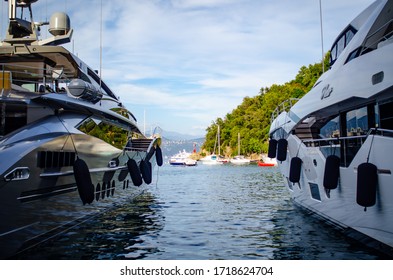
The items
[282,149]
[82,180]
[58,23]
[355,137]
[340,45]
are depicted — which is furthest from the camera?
[282,149]

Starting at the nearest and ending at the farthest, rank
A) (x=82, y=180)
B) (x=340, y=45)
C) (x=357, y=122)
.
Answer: (x=82, y=180) < (x=357, y=122) < (x=340, y=45)

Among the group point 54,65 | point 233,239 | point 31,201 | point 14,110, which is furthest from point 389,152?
point 54,65

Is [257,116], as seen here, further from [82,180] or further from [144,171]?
[82,180]

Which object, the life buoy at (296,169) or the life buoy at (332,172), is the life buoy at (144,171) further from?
the life buoy at (332,172)

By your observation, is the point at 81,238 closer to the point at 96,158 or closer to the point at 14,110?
the point at 96,158

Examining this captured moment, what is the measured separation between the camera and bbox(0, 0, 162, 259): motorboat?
253 inches

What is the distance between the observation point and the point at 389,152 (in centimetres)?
619

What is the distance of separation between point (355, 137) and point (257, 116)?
80569 mm

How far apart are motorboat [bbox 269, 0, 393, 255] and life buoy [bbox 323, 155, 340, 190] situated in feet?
0.06

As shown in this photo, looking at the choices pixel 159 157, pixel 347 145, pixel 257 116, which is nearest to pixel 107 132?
pixel 347 145

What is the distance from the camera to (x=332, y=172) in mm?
8133

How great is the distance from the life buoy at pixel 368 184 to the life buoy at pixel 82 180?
4.97 meters

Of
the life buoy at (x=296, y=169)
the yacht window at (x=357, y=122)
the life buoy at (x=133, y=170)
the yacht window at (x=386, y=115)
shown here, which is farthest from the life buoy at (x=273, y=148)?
the yacht window at (x=386, y=115)

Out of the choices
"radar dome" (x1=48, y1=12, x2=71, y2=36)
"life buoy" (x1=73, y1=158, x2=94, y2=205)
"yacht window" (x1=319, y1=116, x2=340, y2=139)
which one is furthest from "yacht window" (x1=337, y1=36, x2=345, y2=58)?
"radar dome" (x1=48, y1=12, x2=71, y2=36)
